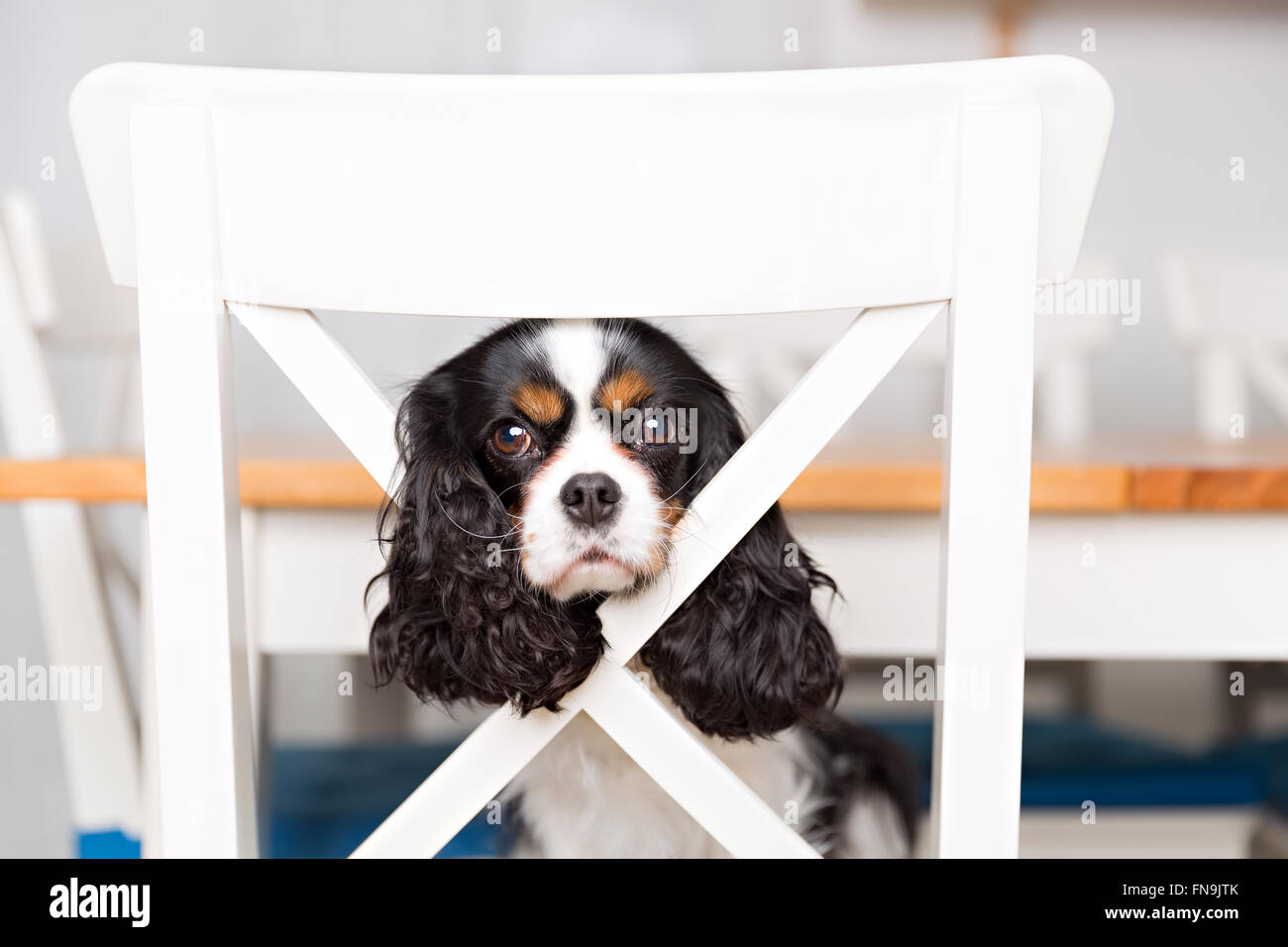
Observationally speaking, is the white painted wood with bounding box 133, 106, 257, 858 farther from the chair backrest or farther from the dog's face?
the dog's face

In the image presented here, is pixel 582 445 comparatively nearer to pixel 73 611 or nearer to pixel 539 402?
pixel 539 402

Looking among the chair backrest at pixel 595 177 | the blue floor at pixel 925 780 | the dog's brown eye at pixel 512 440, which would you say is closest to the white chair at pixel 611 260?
the chair backrest at pixel 595 177

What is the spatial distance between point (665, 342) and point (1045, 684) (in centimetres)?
161

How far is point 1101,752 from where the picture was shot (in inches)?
70.0

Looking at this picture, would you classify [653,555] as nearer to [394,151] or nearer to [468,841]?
[394,151]

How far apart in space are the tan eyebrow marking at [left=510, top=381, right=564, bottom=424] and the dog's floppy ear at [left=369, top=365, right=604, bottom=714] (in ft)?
0.22

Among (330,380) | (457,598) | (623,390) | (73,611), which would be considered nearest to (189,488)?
(330,380)

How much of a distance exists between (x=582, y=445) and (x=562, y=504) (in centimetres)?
7

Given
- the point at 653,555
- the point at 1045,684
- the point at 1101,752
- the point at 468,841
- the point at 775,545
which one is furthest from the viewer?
the point at 1045,684

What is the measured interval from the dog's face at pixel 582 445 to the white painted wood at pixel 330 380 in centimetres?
16

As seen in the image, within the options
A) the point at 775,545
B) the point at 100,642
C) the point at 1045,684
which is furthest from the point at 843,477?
the point at 1045,684

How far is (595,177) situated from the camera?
65cm

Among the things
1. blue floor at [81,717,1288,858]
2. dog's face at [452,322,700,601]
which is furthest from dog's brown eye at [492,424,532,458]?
blue floor at [81,717,1288,858]

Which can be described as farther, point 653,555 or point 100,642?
point 100,642
